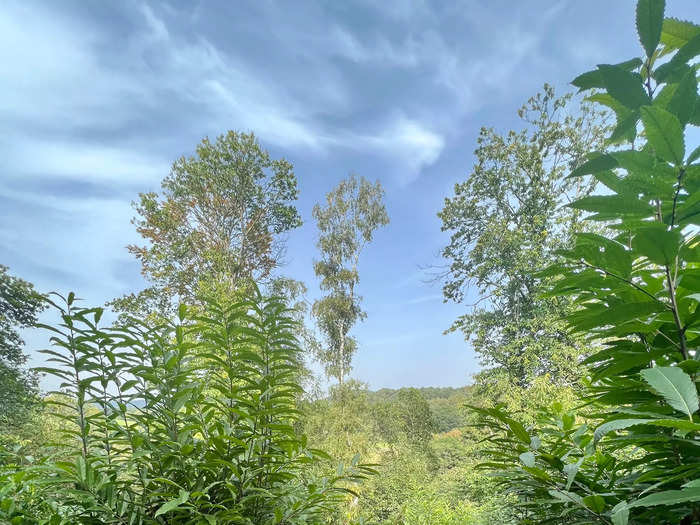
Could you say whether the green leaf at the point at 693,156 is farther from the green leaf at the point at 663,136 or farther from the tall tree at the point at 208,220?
the tall tree at the point at 208,220

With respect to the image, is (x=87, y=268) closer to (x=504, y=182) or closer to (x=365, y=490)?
(x=365, y=490)

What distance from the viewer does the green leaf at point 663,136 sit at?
24 cm

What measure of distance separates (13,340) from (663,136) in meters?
8.22

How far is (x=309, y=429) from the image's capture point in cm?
668

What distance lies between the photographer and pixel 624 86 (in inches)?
11.8

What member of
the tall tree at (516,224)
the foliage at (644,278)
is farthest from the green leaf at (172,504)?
the tall tree at (516,224)

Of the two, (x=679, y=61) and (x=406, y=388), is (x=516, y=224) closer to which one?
(x=406, y=388)

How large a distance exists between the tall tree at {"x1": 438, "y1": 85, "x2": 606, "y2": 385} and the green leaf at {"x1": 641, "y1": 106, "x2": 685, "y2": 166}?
6790 mm

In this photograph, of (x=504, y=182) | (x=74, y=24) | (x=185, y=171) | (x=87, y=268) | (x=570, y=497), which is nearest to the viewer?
(x=570, y=497)

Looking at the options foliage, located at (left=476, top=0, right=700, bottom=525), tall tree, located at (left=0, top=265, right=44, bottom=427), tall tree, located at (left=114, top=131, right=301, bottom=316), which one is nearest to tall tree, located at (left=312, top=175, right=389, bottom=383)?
tall tree, located at (left=114, top=131, right=301, bottom=316)

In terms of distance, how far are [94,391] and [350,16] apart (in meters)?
6.89

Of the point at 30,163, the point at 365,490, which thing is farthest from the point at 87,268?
the point at 365,490

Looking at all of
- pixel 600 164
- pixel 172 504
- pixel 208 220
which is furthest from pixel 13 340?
pixel 600 164

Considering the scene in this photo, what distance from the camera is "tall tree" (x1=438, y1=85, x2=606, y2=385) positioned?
657 cm
